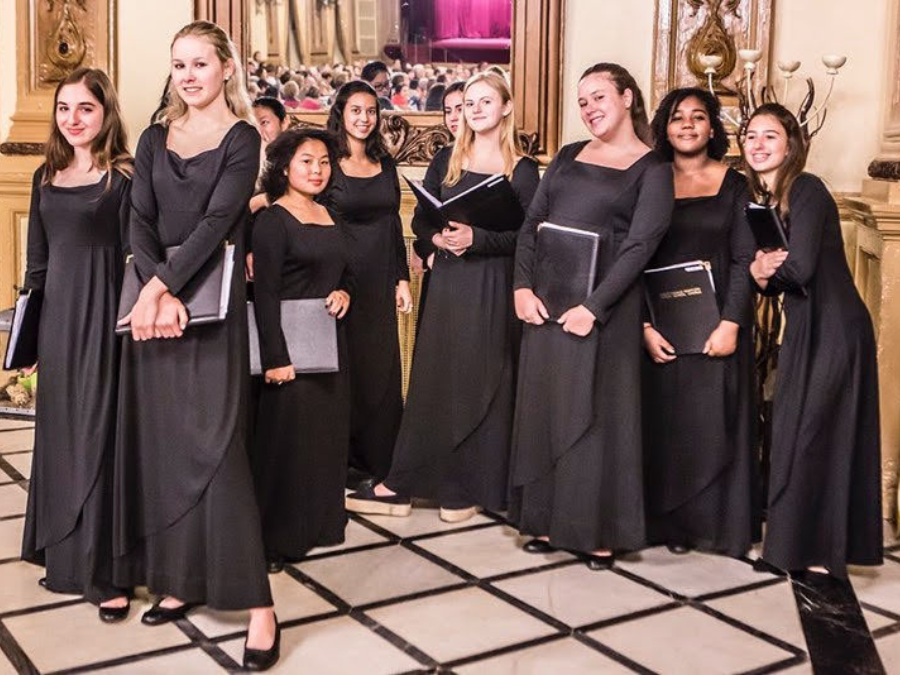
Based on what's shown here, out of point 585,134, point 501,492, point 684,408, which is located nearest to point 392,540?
point 501,492

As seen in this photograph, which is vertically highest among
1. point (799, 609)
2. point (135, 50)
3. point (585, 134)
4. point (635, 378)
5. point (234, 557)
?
point (135, 50)

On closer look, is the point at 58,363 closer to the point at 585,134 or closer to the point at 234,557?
the point at 234,557

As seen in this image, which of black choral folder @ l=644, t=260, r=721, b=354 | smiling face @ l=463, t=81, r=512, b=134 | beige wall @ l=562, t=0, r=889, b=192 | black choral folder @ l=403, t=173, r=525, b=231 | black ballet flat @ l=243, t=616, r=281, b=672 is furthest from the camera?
beige wall @ l=562, t=0, r=889, b=192

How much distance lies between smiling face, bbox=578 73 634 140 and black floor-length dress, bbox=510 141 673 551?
0.14 m

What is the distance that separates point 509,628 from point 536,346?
105cm

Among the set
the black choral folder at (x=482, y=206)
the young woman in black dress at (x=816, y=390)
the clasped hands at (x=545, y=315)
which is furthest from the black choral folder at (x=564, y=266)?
the young woman in black dress at (x=816, y=390)

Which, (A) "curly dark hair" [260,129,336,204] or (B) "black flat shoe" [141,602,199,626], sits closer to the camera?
(B) "black flat shoe" [141,602,199,626]

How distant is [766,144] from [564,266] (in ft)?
2.49

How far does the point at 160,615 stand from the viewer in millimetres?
3555

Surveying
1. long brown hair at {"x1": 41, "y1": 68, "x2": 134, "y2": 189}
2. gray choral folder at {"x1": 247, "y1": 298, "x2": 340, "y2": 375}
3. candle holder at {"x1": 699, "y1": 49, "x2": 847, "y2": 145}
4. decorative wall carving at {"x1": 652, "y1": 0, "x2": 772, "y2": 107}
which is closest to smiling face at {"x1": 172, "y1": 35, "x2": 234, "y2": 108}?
long brown hair at {"x1": 41, "y1": 68, "x2": 134, "y2": 189}

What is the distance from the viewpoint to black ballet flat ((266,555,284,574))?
4.05 m

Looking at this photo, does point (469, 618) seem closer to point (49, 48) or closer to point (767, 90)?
point (767, 90)

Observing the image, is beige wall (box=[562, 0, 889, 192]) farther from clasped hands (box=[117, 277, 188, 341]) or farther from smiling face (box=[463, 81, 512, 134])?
clasped hands (box=[117, 277, 188, 341])

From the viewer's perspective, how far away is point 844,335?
3.99 meters
